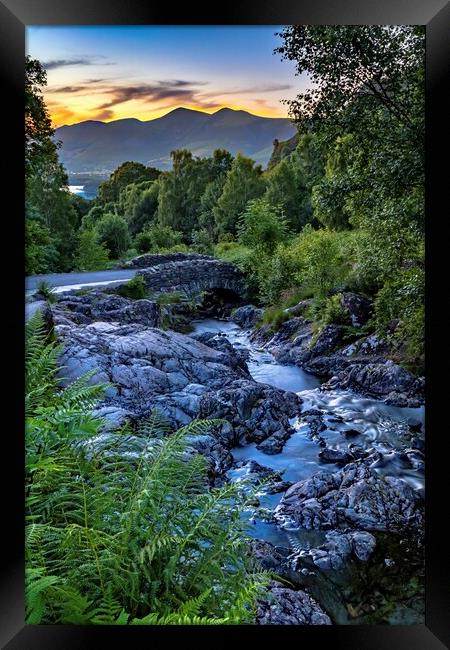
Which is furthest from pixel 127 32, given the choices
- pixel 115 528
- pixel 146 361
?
pixel 115 528

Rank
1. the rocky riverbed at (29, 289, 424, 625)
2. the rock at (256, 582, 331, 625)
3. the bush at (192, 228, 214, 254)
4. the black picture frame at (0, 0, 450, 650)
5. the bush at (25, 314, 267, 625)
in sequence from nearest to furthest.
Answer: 1. the bush at (25, 314, 267, 625)
2. the black picture frame at (0, 0, 450, 650)
3. the rock at (256, 582, 331, 625)
4. the rocky riverbed at (29, 289, 424, 625)
5. the bush at (192, 228, 214, 254)

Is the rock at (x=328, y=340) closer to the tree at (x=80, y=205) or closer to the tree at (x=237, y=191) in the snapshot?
the tree at (x=237, y=191)

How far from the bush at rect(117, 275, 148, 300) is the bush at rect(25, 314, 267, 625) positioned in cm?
69

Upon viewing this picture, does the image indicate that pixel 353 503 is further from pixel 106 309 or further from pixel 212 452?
pixel 106 309

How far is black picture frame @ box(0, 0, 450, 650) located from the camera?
2.27 m

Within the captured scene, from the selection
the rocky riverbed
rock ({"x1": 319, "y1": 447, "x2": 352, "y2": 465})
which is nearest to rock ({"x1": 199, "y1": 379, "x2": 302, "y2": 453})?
the rocky riverbed

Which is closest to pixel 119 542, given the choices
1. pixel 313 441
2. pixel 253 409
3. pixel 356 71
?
pixel 253 409

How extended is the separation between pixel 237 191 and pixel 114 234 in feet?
2.15

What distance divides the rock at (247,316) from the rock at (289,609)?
1210 mm

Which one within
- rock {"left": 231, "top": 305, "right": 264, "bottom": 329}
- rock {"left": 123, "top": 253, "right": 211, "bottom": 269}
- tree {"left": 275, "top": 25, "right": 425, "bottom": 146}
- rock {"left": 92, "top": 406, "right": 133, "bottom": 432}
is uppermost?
tree {"left": 275, "top": 25, "right": 425, "bottom": 146}

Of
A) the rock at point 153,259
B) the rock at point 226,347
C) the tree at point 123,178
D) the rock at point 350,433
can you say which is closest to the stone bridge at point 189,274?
the rock at point 153,259

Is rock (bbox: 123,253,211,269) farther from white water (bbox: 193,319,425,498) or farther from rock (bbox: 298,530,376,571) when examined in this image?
rock (bbox: 298,530,376,571)
